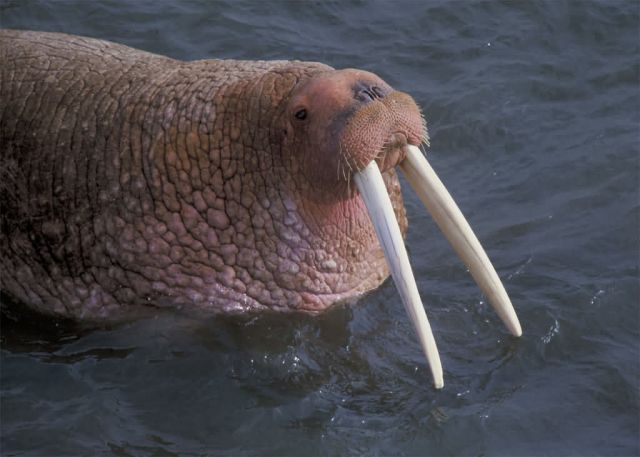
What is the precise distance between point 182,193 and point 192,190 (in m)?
0.06

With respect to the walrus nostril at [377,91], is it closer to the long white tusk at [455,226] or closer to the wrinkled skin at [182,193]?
the wrinkled skin at [182,193]

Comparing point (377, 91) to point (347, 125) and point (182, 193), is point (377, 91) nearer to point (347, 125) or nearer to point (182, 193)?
point (347, 125)

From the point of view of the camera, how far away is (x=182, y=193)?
674cm

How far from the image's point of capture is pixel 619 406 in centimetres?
647

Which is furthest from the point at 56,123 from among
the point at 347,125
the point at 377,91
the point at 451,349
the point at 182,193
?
the point at 451,349

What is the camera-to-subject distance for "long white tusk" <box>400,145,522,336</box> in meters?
6.23

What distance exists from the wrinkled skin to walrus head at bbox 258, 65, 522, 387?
2cm

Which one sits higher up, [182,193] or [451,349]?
[182,193]

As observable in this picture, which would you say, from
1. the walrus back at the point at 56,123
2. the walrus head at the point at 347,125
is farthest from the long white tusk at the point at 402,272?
the walrus back at the point at 56,123

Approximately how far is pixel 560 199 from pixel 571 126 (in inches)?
43.4

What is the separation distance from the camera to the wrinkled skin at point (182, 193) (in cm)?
668

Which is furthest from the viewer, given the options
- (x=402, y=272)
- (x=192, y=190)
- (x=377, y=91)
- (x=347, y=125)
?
(x=192, y=190)

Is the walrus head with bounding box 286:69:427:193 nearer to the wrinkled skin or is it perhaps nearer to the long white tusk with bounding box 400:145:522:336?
the wrinkled skin

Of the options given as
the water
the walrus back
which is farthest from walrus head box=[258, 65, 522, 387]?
the walrus back
